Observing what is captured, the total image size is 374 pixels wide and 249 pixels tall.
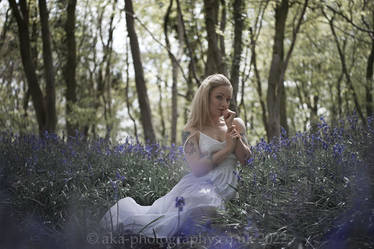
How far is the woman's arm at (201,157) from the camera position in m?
3.37

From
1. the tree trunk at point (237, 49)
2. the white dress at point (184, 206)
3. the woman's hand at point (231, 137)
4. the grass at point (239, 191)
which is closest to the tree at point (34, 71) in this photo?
the grass at point (239, 191)

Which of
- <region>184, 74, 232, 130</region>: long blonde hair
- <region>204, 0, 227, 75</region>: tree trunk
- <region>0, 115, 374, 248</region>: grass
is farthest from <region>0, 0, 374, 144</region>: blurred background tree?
<region>184, 74, 232, 130</region>: long blonde hair

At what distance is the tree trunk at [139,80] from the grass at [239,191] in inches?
81.2

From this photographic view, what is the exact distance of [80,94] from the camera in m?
19.4

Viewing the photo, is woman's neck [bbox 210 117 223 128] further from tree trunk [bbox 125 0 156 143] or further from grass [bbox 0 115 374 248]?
tree trunk [bbox 125 0 156 143]

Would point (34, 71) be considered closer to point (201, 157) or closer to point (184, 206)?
point (201, 157)

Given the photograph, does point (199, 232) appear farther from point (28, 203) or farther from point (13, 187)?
point (13, 187)

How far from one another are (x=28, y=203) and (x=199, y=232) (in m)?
2.06

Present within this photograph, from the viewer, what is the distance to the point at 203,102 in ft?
11.7

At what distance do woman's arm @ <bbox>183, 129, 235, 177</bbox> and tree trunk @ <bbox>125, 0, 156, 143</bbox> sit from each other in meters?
3.89

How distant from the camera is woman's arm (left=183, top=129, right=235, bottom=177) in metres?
3.37

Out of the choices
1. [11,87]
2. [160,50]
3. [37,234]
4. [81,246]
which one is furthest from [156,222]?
[160,50]

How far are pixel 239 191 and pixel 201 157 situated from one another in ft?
1.50

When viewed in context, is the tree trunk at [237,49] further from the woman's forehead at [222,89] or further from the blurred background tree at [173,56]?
the woman's forehead at [222,89]
